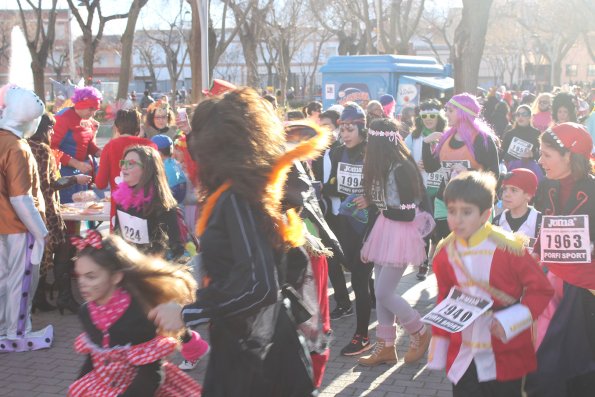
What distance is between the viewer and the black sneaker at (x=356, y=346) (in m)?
5.82

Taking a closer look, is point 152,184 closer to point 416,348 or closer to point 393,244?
point 393,244

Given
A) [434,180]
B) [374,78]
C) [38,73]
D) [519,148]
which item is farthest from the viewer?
[38,73]

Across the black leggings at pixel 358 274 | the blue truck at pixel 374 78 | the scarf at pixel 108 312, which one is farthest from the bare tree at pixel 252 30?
the scarf at pixel 108 312

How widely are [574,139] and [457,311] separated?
1280mm

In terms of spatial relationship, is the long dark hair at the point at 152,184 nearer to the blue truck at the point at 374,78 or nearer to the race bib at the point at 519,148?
the race bib at the point at 519,148

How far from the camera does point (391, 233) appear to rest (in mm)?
5582

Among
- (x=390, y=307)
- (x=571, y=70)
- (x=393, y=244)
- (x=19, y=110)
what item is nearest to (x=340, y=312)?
(x=390, y=307)

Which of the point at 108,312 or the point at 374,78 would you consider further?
the point at 374,78

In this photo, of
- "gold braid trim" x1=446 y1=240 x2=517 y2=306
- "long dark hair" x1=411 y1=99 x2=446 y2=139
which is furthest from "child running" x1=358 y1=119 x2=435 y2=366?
"long dark hair" x1=411 y1=99 x2=446 y2=139

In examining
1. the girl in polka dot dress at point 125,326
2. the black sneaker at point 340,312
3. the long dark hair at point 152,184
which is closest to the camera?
the girl in polka dot dress at point 125,326

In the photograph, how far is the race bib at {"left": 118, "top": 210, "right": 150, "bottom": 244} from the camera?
5.34m

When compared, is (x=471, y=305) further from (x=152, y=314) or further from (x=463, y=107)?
(x=463, y=107)

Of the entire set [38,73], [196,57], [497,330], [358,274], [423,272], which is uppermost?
[196,57]

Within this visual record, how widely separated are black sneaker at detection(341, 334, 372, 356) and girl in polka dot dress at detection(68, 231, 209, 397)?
226 centimetres
